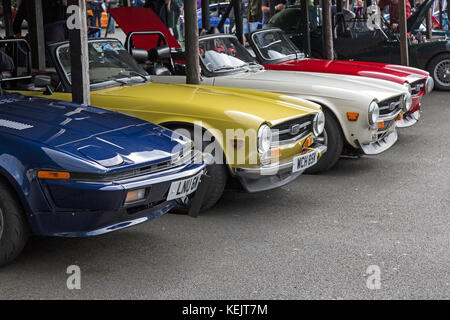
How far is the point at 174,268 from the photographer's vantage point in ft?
14.5

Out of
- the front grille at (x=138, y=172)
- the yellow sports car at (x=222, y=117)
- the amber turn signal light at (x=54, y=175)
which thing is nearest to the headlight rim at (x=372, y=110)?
the yellow sports car at (x=222, y=117)

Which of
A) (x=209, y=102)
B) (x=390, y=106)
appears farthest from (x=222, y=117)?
(x=390, y=106)

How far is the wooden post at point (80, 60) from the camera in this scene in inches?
240

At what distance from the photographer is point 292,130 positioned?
5.87 metres

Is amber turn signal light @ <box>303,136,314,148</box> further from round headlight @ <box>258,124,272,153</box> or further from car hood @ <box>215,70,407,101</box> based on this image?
car hood @ <box>215,70,407,101</box>

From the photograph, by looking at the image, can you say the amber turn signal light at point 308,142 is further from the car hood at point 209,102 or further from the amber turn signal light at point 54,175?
the amber turn signal light at point 54,175

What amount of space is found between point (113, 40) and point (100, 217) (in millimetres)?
3402

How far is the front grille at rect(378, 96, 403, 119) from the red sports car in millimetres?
764

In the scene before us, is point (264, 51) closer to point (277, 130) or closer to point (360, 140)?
point (360, 140)

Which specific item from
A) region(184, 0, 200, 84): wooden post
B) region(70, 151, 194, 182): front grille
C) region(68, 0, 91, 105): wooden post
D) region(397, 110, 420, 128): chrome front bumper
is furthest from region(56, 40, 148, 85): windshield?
region(397, 110, 420, 128): chrome front bumper

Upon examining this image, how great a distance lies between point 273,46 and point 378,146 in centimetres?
277

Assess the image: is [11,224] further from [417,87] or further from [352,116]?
[417,87]

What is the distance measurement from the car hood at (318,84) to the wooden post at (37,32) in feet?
11.7
